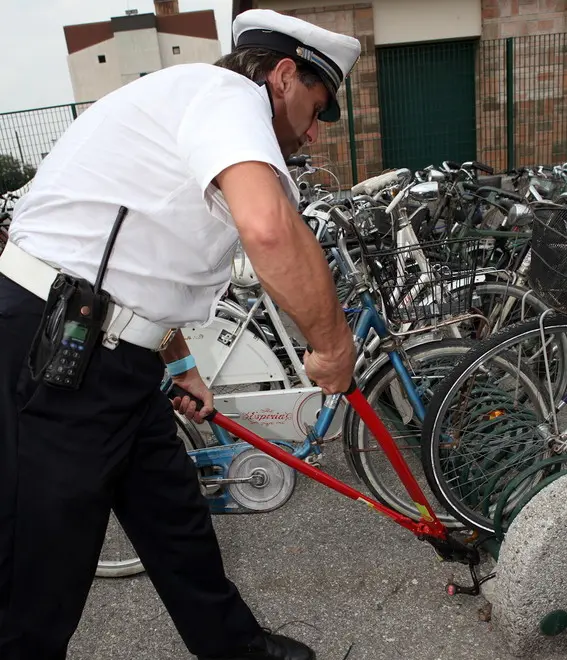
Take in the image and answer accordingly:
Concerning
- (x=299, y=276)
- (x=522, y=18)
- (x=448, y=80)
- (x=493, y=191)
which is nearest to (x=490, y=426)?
(x=299, y=276)

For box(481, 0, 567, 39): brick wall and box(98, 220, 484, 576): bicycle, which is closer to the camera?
box(98, 220, 484, 576): bicycle

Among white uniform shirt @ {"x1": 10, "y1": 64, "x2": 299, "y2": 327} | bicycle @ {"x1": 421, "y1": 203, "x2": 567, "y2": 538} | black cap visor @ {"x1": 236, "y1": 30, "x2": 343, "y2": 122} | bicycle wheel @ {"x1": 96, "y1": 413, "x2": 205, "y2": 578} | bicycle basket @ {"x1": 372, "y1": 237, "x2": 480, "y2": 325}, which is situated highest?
black cap visor @ {"x1": 236, "y1": 30, "x2": 343, "y2": 122}

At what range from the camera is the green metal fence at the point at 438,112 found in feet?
34.4

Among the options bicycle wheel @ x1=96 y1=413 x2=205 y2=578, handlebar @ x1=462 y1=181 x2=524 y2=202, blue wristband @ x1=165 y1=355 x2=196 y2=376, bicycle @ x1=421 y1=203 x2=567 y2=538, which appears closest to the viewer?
blue wristband @ x1=165 y1=355 x2=196 y2=376

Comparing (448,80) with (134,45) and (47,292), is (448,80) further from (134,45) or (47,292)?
(134,45)

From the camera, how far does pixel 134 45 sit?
32312 millimetres

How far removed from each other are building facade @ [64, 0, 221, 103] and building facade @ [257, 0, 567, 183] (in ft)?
75.9

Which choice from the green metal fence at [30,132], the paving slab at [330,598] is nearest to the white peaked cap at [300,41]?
the paving slab at [330,598]

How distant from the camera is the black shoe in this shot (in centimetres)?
194

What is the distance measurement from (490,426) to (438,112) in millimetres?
9786

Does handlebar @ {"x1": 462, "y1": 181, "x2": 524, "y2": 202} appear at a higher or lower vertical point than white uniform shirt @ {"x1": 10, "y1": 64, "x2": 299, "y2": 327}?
lower

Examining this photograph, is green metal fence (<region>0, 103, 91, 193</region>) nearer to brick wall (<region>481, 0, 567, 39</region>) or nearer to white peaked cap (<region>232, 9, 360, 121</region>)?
brick wall (<region>481, 0, 567, 39</region>)

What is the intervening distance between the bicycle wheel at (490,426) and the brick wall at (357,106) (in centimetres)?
820

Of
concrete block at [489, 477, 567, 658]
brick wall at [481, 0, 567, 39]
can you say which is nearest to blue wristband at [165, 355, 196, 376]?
concrete block at [489, 477, 567, 658]
